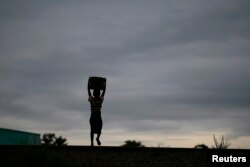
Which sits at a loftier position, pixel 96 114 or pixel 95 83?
pixel 95 83

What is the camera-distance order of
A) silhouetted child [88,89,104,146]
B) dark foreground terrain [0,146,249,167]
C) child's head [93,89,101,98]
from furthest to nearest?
child's head [93,89,101,98] → silhouetted child [88,89,104,146] → dark foreground terrain [0,146,249,167]

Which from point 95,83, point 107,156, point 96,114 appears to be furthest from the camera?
point 95,83

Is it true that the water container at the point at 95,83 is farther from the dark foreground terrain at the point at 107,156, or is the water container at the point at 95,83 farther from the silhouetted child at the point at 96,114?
the dark foreground terrain at the point at 107,156

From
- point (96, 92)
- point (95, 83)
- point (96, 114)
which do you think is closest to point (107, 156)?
point (96, 114)

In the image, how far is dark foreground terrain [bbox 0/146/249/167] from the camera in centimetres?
1143

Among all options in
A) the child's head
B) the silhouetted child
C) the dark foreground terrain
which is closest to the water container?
the child's head

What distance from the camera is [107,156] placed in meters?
12.9

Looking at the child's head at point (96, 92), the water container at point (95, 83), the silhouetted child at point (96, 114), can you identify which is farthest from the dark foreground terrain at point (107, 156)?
the water container at point (95, 83)

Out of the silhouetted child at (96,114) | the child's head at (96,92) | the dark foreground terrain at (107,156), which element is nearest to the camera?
the dark foreground terrain at (107,156)

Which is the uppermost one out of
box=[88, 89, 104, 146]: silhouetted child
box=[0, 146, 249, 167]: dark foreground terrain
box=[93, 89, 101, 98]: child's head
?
box=[93, 89, 101, 98]: child's head

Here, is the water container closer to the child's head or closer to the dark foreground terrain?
the child's head

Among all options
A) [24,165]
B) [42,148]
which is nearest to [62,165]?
[24,165]

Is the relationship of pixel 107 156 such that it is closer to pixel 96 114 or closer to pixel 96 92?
pixel 96 114

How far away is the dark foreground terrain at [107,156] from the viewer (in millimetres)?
11430
